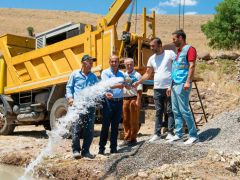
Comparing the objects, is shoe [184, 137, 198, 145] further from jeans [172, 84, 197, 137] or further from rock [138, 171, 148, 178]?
rock [138, 171, 148, 178]

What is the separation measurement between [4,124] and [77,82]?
613cm

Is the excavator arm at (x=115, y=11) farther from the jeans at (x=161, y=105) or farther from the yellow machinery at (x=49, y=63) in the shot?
the jeans at (x=161, y=105)

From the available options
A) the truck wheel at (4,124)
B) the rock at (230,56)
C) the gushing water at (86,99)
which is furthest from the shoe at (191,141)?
the rock at (230,56)

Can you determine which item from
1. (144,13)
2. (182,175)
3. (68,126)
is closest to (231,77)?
(144,13)

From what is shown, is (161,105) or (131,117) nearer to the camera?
(161,105)

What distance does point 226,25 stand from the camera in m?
27.2

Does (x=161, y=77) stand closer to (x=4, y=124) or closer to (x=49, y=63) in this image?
(x=49, y=63)

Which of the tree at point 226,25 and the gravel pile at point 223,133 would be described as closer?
the gravel pile at point 223,133

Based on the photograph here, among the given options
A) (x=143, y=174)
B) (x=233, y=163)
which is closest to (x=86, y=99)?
(x=143, y=174)

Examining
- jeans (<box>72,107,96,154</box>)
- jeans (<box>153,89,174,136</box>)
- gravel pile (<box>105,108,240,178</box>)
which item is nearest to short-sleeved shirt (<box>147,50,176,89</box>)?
jeans (<box>153,89,174,136</box>)

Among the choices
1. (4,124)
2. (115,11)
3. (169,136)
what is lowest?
(4,124)

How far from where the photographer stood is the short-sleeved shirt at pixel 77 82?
6.57m

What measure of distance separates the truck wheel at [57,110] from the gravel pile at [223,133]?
3.88 m

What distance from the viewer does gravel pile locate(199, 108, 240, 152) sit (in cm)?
625
